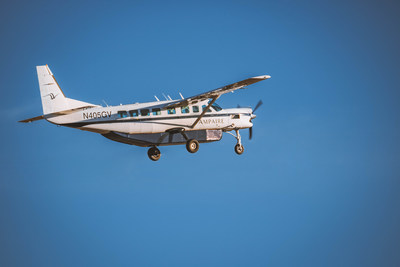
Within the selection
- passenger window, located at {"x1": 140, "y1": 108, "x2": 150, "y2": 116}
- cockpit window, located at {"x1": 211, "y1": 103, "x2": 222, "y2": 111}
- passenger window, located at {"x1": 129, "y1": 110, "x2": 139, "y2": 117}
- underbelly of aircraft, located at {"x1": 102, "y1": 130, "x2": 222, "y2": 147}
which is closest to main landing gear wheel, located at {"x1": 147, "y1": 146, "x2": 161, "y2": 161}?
underbelly of aircraft, located at {"x1": 102, "y1": 130, "x2": 222, "y2": 147}

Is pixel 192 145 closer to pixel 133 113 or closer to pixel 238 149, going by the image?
pixel 238 149

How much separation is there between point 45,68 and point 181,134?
876 centimetres

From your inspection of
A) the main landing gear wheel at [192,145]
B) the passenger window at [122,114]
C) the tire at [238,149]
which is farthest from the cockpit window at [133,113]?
the tire at [238,149]

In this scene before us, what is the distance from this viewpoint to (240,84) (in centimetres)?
3453

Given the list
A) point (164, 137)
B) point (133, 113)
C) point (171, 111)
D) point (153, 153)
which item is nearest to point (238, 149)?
point (164, 137)

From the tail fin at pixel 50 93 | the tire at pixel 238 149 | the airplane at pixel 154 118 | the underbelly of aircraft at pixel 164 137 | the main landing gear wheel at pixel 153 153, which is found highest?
the tail fin at pixel 50 93

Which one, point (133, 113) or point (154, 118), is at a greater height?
point (133, 113)

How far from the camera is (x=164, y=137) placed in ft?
121

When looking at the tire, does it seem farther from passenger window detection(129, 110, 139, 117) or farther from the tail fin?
the tail fin

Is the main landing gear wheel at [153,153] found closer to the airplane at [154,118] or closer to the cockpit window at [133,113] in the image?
the airplane at [154,118]

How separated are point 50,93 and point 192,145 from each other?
348 inches

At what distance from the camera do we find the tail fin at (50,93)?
3372cm

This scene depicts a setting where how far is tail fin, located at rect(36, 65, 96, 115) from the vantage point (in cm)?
3372

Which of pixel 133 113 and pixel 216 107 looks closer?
pixel 133 113
